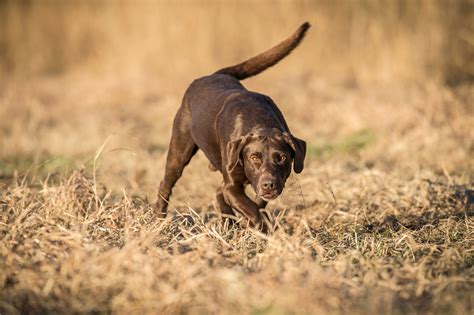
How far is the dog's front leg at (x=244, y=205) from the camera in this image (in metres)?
5.21

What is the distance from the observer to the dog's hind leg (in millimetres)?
6117

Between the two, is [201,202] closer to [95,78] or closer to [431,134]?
[431,134]

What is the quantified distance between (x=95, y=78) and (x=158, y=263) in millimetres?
13711

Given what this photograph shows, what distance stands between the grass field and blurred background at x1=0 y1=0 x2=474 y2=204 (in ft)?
0.13

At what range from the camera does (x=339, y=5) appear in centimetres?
1471

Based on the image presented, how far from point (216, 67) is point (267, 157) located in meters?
10.9

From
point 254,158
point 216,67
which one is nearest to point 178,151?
point 254,158

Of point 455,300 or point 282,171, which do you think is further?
point 282,171

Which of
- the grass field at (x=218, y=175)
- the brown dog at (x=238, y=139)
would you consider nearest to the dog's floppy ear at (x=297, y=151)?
the brown dog at (x=238, y=139)

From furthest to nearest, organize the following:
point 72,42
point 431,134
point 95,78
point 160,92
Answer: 1. point 72,42
2. point 95,78
3. point 160,92
4. point 431,134

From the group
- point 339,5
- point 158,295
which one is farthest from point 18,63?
point 158,295

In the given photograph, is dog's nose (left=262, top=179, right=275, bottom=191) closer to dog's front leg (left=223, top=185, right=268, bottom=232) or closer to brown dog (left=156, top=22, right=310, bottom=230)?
brown dog (left=156, top=22, right=310, bottom=230)

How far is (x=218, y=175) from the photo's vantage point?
8117 millimetres

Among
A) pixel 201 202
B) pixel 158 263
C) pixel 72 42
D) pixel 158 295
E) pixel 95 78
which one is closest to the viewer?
pixel 158 295
